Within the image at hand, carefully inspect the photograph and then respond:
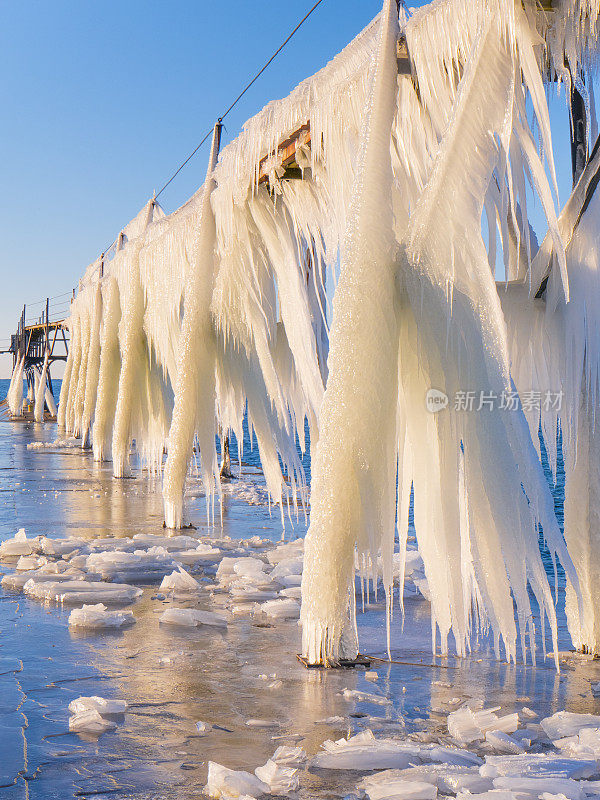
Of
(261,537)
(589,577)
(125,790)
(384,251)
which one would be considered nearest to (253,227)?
(261,537)

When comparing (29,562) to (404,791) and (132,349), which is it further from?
(132,349)

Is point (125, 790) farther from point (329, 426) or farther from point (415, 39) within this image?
point (415, 39)

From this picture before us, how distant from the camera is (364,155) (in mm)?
4262

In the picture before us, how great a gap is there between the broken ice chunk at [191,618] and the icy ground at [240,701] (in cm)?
1

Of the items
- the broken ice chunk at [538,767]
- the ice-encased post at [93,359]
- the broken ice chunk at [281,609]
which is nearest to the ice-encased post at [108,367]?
the ice-encased post at [93,359]

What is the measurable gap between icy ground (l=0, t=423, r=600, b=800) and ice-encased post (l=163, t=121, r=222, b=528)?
6.92ft

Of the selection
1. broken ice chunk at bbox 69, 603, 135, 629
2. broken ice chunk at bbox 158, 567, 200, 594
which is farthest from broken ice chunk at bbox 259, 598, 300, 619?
broken ice chunk at bbox 69, 603, 135, 629

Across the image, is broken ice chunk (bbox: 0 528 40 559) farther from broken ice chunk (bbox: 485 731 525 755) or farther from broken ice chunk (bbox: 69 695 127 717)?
broken ice chunk (bbox: 485 731 525 755)

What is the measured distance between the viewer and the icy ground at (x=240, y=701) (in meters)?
2.72

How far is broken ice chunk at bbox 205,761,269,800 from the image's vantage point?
2592 millimetres

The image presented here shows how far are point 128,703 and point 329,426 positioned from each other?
162cm

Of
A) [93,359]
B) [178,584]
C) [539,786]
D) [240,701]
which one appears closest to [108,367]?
[93,359]

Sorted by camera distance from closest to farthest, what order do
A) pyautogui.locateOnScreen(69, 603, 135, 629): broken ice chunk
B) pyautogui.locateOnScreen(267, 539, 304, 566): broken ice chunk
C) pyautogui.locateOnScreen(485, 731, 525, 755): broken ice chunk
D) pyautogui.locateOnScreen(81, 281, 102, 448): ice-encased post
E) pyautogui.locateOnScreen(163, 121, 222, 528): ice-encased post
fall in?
1. pyautogui.locateOnScreen(485, 731, 525, 755): broken ice chunk
2. pyautogui.locateOnScreen(69, 603, 135, 629): broken ice chunk
3. pyautogui.locateOnScreen(267, 539, 304, 566): broken ice chunk
4. pyautogui.locateOnScreen(163, 121, 222, 528): ice-encased post
5. pyautogui.locateOnScreen(81, 281, 102, 448): ice-encased post

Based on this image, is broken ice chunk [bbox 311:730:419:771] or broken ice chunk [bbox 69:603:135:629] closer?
broken ice chunk [bbox 311:730:419:771]
